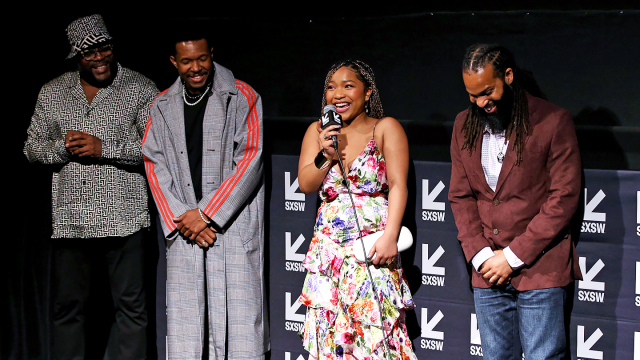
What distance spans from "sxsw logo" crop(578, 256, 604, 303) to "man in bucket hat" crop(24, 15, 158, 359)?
2.20 meters

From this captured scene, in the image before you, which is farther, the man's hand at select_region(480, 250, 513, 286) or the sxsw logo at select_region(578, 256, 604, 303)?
the sxsw logo at select_region(578, 256, 604, 303)

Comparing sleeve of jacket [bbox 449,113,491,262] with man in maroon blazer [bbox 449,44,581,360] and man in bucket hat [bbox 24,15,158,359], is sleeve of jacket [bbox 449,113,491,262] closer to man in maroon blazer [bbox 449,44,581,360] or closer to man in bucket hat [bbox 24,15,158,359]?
man in maroon blazer [bbox 449,44,581,360]

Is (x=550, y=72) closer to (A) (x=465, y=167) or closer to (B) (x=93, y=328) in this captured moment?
(A) (x=465, y=167)

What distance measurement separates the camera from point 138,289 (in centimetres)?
358

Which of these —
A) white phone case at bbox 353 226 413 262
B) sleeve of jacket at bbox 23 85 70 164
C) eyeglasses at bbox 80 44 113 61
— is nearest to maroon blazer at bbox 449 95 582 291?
white phone case at bbox 353 226 413 262

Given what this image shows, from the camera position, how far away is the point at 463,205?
287cm

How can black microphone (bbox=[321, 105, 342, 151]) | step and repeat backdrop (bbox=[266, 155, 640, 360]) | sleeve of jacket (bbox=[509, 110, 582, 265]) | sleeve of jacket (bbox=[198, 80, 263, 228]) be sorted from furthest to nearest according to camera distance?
sleeve of jacket (bbox=[198, 80, 263, 228]), step and repeat backdrop (bbox=[266, 155, 640, 360]), black microphone (bbox=[321, 105, 342, 151]), sleeve of jacket (bbox=[509, 110, 582, 265])

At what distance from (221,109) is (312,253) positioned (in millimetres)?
878

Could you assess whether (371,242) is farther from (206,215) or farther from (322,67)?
(322,67)

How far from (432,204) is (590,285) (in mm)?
810

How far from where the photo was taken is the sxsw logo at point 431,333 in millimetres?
3336

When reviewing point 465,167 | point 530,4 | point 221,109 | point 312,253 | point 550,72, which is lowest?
point 312,253

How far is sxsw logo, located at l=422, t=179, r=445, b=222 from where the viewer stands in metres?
3.29

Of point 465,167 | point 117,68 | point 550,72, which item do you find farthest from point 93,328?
point 550,72
